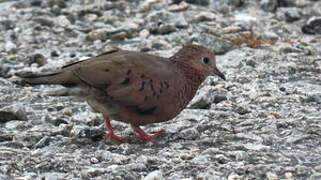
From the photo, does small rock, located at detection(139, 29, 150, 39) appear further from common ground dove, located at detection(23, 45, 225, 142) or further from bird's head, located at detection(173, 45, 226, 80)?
common ground dove, located at detection(23, 45, 225, 142)

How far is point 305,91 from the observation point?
26.5 feet

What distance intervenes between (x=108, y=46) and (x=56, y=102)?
209 centimetres

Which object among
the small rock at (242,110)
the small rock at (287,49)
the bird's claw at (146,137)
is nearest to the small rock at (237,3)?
the small rock at (287,49)

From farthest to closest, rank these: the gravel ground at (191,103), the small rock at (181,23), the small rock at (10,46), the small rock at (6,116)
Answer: the small rock at (181,23) → the small rock at (10,46) → the small rock at (6,116) → the gravel ground at (191,103)

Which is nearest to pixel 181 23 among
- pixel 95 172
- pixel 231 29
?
pixel 231 29

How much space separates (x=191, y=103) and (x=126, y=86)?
1.59 m

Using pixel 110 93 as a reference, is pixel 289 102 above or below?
below

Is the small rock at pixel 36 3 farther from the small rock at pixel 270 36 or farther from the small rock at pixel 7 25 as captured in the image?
the small rock at pixel 270 36

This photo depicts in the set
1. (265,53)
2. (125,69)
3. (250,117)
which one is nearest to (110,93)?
(125,69)

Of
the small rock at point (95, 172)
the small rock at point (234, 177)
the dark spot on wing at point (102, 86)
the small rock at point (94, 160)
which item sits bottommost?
the small rock at point (94, 160)

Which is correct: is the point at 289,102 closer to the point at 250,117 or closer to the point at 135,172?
the point at 250,117

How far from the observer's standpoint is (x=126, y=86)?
6547 millimetres

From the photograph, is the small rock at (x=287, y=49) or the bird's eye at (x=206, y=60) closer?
the bird's eye at (x=206, y=60)

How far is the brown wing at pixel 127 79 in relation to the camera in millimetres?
6527
